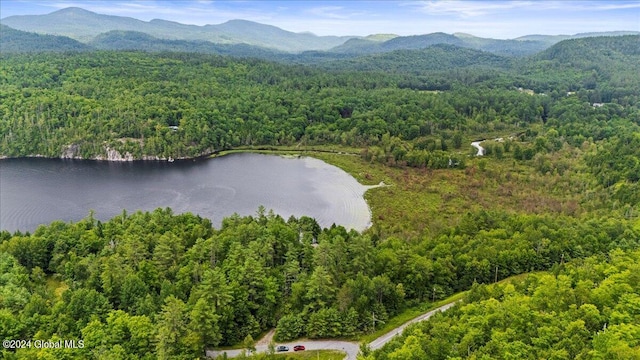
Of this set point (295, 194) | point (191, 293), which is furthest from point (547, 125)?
point (191, 293)

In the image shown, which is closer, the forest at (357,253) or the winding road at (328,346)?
the forest at (357,253)

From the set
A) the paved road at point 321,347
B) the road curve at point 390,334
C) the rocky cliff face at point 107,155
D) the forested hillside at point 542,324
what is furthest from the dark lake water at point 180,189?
the forested hillside at point 542,324

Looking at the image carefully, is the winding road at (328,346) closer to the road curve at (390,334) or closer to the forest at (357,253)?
the road curve at (390,334)

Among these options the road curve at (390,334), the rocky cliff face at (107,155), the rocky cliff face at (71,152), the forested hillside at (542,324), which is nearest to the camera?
the forested hillside at (542,324)

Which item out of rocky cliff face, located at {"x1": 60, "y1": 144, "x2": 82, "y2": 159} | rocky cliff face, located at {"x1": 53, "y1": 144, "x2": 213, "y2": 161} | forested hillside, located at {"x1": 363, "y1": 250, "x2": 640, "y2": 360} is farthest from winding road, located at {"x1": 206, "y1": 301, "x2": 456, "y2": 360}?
rocky cliff face, located at {"x1": 60, "y1": 144, "x2": 82, "y2": 159}

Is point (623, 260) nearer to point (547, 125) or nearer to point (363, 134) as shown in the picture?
point (363, 134)

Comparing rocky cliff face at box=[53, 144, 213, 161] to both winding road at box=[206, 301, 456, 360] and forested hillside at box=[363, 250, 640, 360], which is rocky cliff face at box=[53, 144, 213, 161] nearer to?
winding road at box=[206, 301, 456, 360]

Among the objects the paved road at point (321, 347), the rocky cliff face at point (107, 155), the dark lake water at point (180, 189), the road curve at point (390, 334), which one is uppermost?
the rocky cliff face at point (107, 155)
